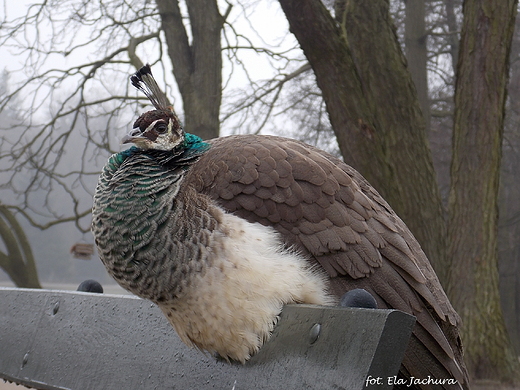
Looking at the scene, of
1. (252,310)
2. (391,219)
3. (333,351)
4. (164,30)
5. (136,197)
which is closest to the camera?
(333,351)

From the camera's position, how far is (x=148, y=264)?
1.77 meters

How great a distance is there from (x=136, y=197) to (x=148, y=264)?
22 cm

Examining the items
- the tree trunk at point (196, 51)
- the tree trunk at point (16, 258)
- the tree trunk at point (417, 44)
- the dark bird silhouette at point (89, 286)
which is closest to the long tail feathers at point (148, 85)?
the dark bird silhouette at point (89, 286)

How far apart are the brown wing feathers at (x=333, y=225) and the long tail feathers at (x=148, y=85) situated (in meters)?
0.34

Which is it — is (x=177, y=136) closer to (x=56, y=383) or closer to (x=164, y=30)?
(x=56, y=383)

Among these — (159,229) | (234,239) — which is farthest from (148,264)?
(234,239)

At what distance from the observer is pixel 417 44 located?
22.3 ft

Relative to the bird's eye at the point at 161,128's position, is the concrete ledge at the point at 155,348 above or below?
below

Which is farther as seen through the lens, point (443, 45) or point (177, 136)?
point (443, 45)

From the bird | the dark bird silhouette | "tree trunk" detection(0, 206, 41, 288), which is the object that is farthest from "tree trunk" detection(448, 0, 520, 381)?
"tree trunk" detection(0, 206, 41, 288)

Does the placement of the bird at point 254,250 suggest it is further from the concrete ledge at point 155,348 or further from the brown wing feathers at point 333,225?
the concrete ledge at point 155,348

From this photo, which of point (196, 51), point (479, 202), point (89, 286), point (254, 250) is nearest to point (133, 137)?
point (254, 250)

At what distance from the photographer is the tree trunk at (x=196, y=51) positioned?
5.96 meters

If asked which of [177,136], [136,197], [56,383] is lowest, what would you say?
[56,383]
